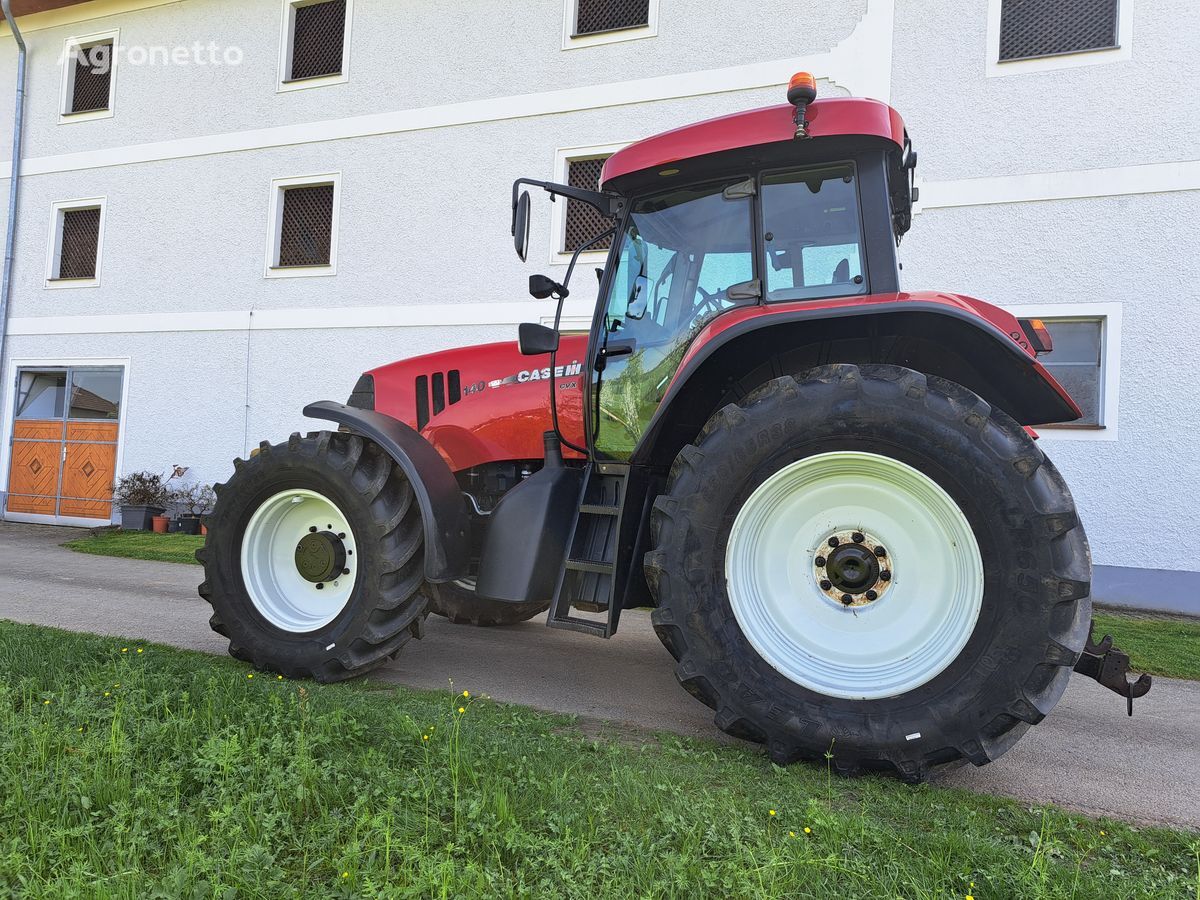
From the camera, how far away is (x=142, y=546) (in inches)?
353

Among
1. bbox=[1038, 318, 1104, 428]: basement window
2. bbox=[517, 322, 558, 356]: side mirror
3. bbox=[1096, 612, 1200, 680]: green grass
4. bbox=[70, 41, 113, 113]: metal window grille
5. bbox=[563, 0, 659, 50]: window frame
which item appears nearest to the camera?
bbox=[517, 322, 558, 356]: side mirror

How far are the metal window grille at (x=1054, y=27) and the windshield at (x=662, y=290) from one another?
246 inches

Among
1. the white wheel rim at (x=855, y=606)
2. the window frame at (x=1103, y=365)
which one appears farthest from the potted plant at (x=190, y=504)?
the window frame at (x=1103, y=365)

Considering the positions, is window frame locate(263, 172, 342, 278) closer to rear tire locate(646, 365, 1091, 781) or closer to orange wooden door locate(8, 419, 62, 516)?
orange wooden door locate(8, 419, 62, 516)

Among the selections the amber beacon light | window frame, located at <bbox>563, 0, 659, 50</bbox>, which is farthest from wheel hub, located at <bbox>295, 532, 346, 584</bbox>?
window frame, located at <bbox>563, 0, 659, 50</bbox>

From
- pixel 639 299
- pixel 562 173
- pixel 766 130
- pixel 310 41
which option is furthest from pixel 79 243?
pixel 766 130

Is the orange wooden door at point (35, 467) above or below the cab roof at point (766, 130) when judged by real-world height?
below

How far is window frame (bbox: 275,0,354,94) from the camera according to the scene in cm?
1052

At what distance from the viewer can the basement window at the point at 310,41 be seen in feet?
35.7

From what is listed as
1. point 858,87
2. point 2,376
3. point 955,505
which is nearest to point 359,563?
point 955,505

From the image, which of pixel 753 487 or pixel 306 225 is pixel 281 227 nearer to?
pixel 306 225

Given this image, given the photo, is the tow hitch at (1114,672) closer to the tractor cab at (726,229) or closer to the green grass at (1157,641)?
the tractor cab at (726,229)

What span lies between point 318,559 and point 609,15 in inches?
326

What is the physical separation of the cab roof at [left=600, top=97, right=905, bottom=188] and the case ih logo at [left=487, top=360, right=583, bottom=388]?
91 centimetres
